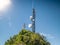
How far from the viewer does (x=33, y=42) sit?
34062mm

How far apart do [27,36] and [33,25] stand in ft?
17.8

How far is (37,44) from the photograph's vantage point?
3422 centimetres

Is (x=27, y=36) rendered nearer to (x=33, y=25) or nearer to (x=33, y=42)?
(x=33, y=42)

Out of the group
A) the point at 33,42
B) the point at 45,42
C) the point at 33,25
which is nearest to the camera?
the point at 33,42

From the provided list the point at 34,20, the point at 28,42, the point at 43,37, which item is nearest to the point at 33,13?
the point at 34,20

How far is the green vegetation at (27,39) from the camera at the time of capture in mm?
34312

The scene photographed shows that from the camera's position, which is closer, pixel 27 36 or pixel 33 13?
pixel 27 36

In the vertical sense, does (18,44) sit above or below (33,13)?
below

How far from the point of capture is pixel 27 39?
1358 inches

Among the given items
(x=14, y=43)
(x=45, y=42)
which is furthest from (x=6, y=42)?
(x=45, y=42)

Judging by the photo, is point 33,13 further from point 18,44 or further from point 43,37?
point 18,44

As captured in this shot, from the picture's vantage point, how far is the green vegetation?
113ft

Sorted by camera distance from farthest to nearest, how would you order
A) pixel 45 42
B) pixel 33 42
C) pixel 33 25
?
pixel 33 25, pixel 45 42, pixel 33 42

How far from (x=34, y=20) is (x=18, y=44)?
7.45 m
